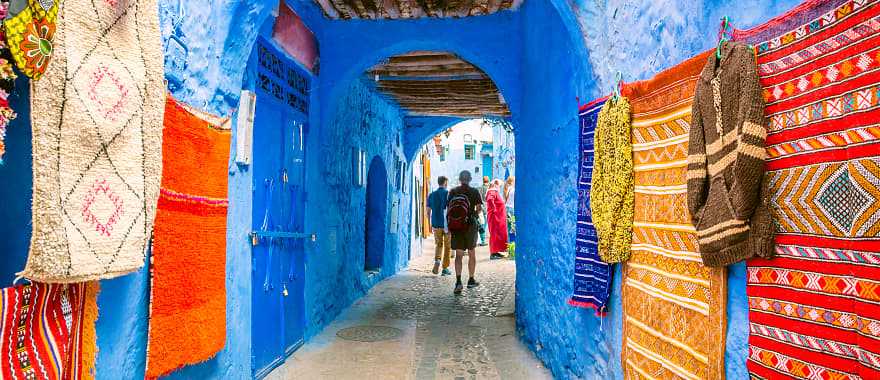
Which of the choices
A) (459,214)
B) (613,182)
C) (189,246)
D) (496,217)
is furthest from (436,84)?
(189,246)

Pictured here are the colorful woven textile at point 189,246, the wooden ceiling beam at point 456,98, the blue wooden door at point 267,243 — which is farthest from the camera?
the wooden ceiling beam at point 456,98

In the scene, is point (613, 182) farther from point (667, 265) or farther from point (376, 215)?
point (376, 215)

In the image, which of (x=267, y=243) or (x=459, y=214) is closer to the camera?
(x=267, y=243)

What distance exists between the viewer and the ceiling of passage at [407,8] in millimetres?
5145

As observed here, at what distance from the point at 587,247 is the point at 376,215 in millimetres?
6426

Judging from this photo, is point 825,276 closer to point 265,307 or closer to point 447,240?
point 265,307

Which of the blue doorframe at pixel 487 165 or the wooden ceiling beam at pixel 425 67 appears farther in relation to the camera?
the blue doorframe at pixel 487 165

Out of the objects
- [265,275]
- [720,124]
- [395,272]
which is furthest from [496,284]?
[720,124]

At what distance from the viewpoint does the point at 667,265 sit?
7.15 feet

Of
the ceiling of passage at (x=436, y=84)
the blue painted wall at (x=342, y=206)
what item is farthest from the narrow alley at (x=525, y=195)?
the ceiling of passage at (x=436, y=84)

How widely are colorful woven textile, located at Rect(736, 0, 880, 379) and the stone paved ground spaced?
2789mm

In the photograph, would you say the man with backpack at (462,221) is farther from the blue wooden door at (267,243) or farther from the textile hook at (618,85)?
the textile hook at (618,85)

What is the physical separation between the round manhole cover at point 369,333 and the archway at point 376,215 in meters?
3.32

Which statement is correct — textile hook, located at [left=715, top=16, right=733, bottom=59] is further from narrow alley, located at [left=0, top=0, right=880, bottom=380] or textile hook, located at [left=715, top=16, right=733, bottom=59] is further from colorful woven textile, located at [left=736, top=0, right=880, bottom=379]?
colorful woven textile, located at [left=736, top=0, right=880, bottom=379]
